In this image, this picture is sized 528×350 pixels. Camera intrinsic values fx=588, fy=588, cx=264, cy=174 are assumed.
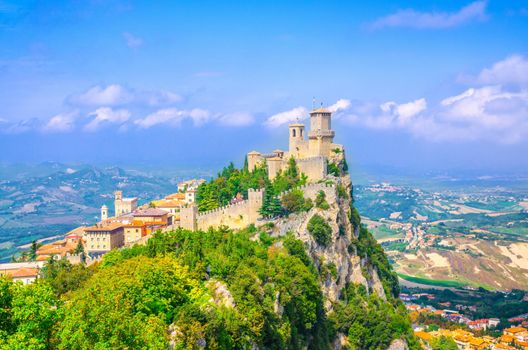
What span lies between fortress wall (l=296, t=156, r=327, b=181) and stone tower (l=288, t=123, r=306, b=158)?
3397 mm

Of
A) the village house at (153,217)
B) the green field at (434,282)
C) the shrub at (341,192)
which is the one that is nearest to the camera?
the shrub at (341,192)

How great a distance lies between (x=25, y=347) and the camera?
769 inches

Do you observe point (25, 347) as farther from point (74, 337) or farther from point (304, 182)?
point (304, 182)

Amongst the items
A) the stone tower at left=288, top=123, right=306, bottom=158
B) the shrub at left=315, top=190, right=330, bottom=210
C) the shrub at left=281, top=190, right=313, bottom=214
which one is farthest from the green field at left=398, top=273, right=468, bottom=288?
the shrub at left=281, top=190, right=313, bottom=214

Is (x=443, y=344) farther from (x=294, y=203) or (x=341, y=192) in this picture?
(x=294, y=203)

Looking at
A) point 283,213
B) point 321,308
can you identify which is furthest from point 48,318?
point 283,213

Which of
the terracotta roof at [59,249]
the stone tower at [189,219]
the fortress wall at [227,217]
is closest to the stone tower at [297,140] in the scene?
the fortress wall at [227,217]

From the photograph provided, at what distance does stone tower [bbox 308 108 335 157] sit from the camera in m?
60.2

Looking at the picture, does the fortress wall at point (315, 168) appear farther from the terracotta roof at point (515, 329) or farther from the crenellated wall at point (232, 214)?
the terracotta roof at point (515, 329)

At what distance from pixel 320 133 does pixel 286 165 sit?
517 cm

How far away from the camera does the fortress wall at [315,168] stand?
187 ft

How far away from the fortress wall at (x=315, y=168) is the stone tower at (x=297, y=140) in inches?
134

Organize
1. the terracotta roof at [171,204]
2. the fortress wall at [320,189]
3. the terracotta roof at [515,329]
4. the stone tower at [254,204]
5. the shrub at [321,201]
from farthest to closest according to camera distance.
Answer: the terracotta roof at [515,329] → the terracotta roof at [171,204] → the fortress wall at [320,189] → the shrub at [321,201] → the stone tower at [254,204]

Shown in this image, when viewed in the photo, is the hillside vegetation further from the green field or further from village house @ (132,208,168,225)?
the green field
